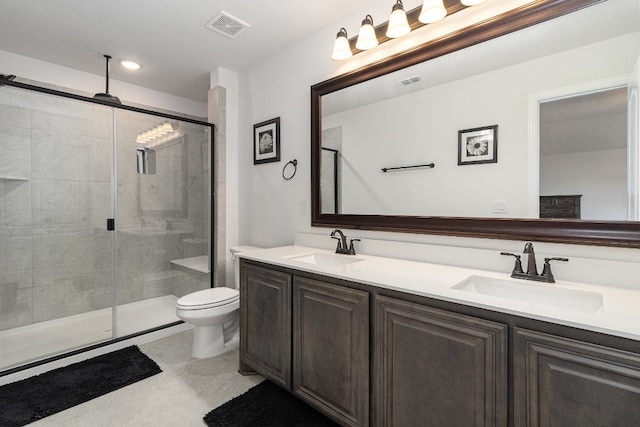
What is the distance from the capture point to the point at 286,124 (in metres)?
2.54

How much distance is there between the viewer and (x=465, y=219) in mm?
1572

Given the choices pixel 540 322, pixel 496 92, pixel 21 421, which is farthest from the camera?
pixel 21 421

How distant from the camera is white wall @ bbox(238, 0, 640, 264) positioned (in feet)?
7.13

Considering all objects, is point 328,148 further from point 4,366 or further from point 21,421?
point 4,366

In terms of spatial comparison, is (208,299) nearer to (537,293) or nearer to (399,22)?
(537,293)

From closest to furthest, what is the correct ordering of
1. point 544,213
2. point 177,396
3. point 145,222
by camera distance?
point 544,213, point 177,396, point 145,222

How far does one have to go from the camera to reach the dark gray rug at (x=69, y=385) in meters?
1.68

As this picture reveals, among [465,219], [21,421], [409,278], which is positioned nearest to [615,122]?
[465,219]

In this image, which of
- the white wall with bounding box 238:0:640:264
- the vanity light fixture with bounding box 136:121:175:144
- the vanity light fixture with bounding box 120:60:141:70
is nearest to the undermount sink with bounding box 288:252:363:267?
the white wall with bounding box 238:0:640:264

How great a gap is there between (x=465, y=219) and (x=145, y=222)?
282 centimetres

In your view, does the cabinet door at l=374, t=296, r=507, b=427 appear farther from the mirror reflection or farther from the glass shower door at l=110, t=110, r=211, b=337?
the glass shower door at l=110, t=110, r=211, b=337

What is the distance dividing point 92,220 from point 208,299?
1.38m

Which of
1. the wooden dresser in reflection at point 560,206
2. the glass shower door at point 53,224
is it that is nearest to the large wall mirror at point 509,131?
the wooden dresser in reflection at point 560,206

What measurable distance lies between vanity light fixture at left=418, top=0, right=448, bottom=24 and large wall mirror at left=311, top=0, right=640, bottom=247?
137mm
